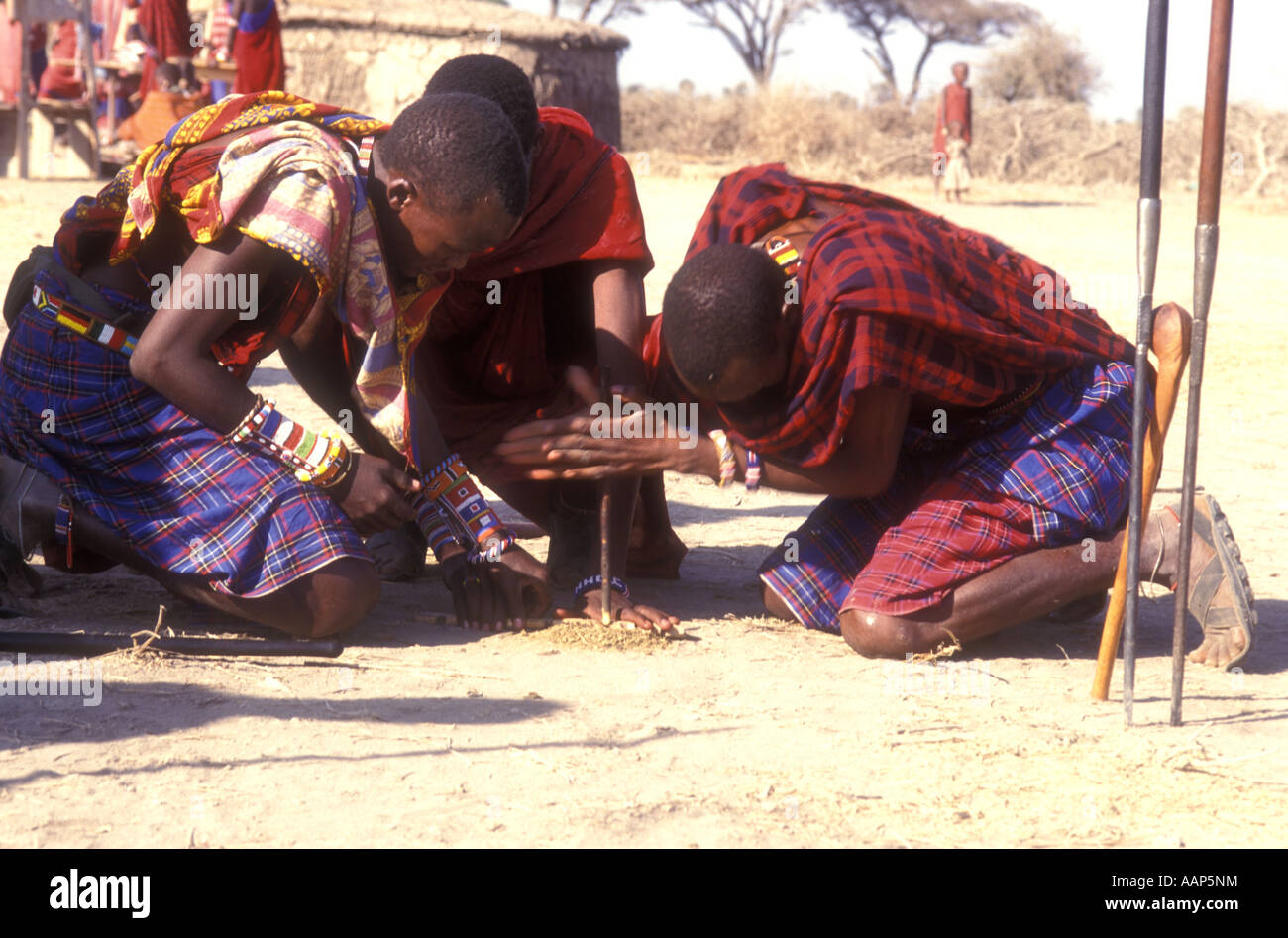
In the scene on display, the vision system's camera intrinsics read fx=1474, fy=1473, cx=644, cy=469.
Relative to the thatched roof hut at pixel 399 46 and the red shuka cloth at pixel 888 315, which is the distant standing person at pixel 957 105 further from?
the red shuka cloth at pixel 888 315

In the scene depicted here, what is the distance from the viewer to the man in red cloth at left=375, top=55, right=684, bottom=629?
378 centimetres

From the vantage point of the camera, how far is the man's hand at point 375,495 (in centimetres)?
337

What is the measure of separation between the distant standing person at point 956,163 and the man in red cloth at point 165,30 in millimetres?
8756

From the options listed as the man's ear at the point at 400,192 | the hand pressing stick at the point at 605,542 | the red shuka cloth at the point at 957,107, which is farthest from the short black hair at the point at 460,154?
the red shuka cloth at the point at 957,107

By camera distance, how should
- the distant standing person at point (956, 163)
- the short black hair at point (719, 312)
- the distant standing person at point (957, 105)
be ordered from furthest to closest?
the distant standing person at point (957, 105), the distant standing person at point (956, 163), the short black hair at point (719, 312)

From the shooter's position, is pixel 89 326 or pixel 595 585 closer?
pixel 89 326

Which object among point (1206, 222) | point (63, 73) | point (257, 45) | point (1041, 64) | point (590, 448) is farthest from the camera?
point (1041, 64)

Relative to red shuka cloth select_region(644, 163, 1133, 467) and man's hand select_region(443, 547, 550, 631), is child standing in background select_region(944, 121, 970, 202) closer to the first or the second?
red shuka cloth select_region(644, 163, 1133, 467)

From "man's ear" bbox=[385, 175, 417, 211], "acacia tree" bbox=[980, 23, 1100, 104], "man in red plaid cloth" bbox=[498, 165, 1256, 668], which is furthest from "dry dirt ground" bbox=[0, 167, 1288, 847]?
"acacia tree" bbox=[980, 23, 1100, 104]

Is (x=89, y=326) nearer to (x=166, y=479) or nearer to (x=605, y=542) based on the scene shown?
(x=166, y=479)

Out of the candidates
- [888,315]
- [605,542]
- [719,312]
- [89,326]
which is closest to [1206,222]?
[888,315]

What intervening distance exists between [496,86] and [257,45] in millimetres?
8874

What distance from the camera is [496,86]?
3.65m

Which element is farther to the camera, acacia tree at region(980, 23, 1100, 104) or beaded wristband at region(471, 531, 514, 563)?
acacia tree at region(980, 23, 1100, 104)
